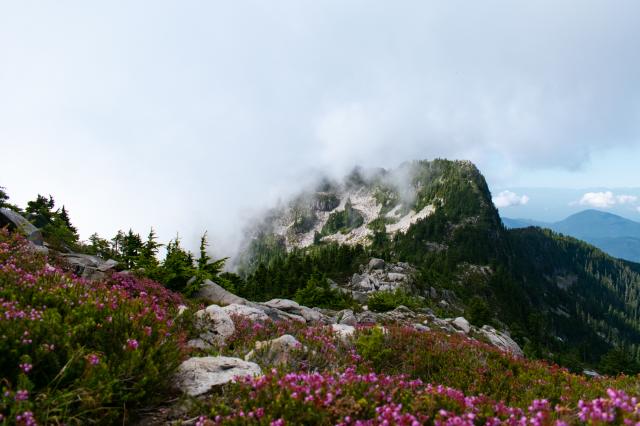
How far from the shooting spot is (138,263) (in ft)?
65.0

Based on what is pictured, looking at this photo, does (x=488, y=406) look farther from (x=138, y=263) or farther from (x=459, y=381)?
(x=138, y=263)

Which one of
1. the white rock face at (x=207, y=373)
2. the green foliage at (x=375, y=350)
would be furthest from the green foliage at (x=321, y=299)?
the white rock face at (x=207, y=373)

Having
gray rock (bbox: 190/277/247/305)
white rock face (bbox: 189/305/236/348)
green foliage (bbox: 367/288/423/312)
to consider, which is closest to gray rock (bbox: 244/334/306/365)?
white rock face (bbox: 189/305/236/348)

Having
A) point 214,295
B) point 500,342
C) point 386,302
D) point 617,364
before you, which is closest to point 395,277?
point 617,364

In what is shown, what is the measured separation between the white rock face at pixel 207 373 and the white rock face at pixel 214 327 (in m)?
3.00

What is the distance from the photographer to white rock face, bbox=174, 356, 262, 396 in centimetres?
478

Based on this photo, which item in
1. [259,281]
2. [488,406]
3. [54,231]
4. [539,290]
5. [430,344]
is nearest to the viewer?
[488,406]

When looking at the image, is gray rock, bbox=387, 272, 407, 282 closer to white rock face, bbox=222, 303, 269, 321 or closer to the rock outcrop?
the rock outcrop

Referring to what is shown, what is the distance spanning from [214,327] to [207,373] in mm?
4540

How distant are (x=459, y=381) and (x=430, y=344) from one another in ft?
6.51

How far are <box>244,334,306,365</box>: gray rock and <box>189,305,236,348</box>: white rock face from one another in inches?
80.4

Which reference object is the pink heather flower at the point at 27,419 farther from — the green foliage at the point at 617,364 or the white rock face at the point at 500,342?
the green foliage at the point at 617,364

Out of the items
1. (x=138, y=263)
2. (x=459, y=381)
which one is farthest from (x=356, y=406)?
(x=138, y=263)

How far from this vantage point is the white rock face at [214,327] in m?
8.80
